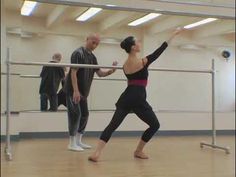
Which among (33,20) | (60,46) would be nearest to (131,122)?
(60,46)

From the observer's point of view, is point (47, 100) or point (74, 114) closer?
point (74, 114)

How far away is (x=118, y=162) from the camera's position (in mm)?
3129

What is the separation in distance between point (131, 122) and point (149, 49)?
3.56 ft

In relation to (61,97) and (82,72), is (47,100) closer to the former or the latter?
(61,97)

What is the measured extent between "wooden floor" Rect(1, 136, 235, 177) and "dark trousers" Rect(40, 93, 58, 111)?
0.41 m

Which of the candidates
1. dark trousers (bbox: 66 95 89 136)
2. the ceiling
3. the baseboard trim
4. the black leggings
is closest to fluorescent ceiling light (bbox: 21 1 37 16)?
the ceiling

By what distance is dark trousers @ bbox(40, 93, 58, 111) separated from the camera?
4290 mm

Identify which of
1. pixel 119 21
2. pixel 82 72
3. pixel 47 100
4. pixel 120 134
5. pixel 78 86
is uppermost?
pixel 119 21

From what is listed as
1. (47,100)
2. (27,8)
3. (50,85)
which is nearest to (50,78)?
(50,85)

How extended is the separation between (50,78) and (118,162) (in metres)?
1.67

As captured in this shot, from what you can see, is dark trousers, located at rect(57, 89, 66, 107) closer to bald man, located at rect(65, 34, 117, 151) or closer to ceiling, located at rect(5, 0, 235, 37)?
bald man, located at rect(65, 34, 117, 151)

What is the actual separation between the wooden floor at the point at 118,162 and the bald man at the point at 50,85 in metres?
0.46

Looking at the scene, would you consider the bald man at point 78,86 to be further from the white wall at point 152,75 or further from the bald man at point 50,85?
the white wall at point 152,75

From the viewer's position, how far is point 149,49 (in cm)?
539
